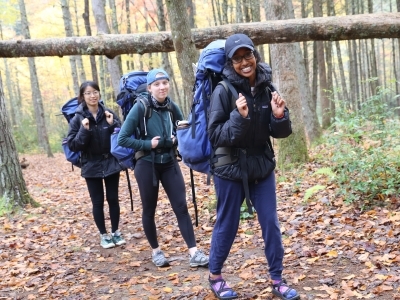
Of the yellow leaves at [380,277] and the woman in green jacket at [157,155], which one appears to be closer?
the yellow leaves at [380,277]

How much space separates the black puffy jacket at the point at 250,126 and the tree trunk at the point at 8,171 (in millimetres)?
5484

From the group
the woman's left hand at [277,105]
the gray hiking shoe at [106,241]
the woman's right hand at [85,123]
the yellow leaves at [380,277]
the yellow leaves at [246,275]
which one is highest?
the woman's left hand at [277,105]

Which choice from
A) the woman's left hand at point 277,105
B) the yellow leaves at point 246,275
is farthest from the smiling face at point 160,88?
the yellow leaves at point 246,275

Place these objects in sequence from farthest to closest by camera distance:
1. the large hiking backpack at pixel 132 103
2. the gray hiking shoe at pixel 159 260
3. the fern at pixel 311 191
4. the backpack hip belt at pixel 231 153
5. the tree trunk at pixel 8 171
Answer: the tree trunk at pixel 8 171 → the fern at pixel 311 191 → the gray hiking shoe at pixel 159 260 → the large hiking backpack at pixel 132 103 → the backpack hip belt at pixel 231 153

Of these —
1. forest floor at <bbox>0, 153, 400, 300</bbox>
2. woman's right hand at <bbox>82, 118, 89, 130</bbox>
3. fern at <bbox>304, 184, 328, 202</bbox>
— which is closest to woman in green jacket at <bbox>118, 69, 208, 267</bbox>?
forest floor at <bbox>0, 153, 400, 300</bbox>

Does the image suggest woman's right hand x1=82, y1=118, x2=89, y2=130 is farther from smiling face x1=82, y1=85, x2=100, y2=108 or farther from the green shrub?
the green shrub

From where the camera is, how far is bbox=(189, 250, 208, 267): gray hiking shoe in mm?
4465

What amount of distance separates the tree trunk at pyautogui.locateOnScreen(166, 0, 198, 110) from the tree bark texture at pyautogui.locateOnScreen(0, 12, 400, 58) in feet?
4.62

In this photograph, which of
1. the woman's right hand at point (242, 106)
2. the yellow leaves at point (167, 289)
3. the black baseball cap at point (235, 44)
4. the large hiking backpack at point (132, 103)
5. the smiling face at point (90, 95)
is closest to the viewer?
the woman's right hand at point (242, 106)

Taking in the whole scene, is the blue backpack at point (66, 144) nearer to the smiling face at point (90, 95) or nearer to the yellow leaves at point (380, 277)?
the smiling face at point (90, 95)

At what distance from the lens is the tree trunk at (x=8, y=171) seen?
729 centimetres

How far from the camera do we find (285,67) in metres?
8.10

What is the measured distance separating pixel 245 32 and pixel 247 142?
14.1ft

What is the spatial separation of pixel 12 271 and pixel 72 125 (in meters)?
2.01
